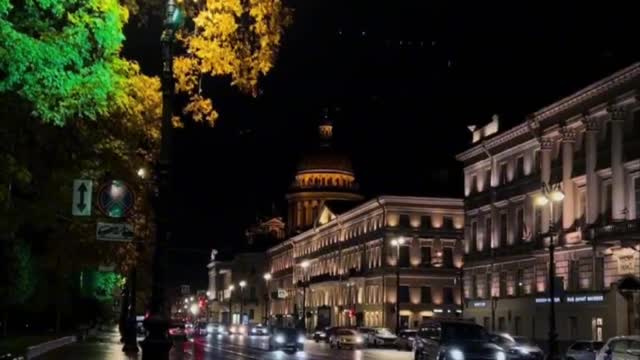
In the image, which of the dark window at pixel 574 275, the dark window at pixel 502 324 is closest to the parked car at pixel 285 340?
the dark window at pixel 574 275

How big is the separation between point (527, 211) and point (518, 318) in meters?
8.13

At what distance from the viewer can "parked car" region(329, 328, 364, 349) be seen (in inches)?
2766

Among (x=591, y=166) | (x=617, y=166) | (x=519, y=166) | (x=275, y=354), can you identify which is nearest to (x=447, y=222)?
(x=519, y=166)

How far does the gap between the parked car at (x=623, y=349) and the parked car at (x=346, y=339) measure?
39985 millimetres

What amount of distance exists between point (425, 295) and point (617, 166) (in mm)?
51531

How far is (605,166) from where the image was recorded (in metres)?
62.1

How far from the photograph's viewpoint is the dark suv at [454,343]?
31572 millimetres

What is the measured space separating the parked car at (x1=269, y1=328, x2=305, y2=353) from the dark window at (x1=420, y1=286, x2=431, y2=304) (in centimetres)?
4988

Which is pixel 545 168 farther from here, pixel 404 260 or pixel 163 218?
pixel 163 218

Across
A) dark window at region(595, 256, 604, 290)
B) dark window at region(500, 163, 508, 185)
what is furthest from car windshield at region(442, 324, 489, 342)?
dark window at region(500, 163, 508, 185)

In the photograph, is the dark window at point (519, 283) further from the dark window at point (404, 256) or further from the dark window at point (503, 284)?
the dark window at point (404, 256)

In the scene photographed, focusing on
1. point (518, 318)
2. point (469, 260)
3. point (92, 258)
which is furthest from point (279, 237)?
point (92, 258)

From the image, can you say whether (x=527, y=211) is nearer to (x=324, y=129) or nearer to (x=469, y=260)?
(x=469, y=260)

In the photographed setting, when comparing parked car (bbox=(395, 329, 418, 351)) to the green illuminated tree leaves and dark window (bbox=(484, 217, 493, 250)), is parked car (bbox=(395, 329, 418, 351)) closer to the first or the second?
dark window (bbox=(484, 217, 493, 250))
